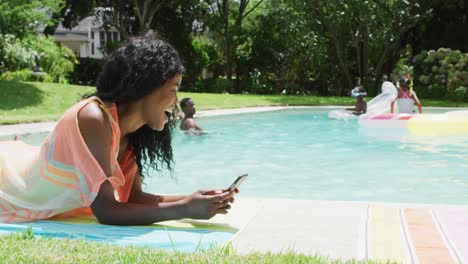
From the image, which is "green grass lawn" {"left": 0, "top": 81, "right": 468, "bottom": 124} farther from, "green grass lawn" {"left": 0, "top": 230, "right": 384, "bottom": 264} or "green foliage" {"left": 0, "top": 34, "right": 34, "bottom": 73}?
"green grass lawn" {"left": 0, "top": 230, "right": 384, "bottom": 264}

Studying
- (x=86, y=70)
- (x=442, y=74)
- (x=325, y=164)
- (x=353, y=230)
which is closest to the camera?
(x=353, y=230)

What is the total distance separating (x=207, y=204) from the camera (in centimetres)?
349

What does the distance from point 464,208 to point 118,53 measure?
283 cm

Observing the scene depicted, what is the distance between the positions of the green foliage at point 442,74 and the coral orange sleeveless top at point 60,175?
76.4 feet

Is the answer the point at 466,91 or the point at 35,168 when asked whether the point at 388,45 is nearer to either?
the point at 466,91

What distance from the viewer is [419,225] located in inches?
155

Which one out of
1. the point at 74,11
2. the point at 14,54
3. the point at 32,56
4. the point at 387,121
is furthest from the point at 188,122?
the point at 74,11

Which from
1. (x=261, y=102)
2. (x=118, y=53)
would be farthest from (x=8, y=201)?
(x=261, y=102)

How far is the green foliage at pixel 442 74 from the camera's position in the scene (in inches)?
976

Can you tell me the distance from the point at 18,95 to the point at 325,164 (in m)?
11.8

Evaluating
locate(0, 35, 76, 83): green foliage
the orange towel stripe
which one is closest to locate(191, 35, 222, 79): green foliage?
locate(0, 35, 76, 83): green foliage

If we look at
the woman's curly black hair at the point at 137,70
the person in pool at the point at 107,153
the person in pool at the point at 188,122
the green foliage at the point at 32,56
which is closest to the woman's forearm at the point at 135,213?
the person in pool at the point at 107,153

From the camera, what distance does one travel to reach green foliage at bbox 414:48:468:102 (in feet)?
81.3

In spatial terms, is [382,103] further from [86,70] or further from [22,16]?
[86,70]
